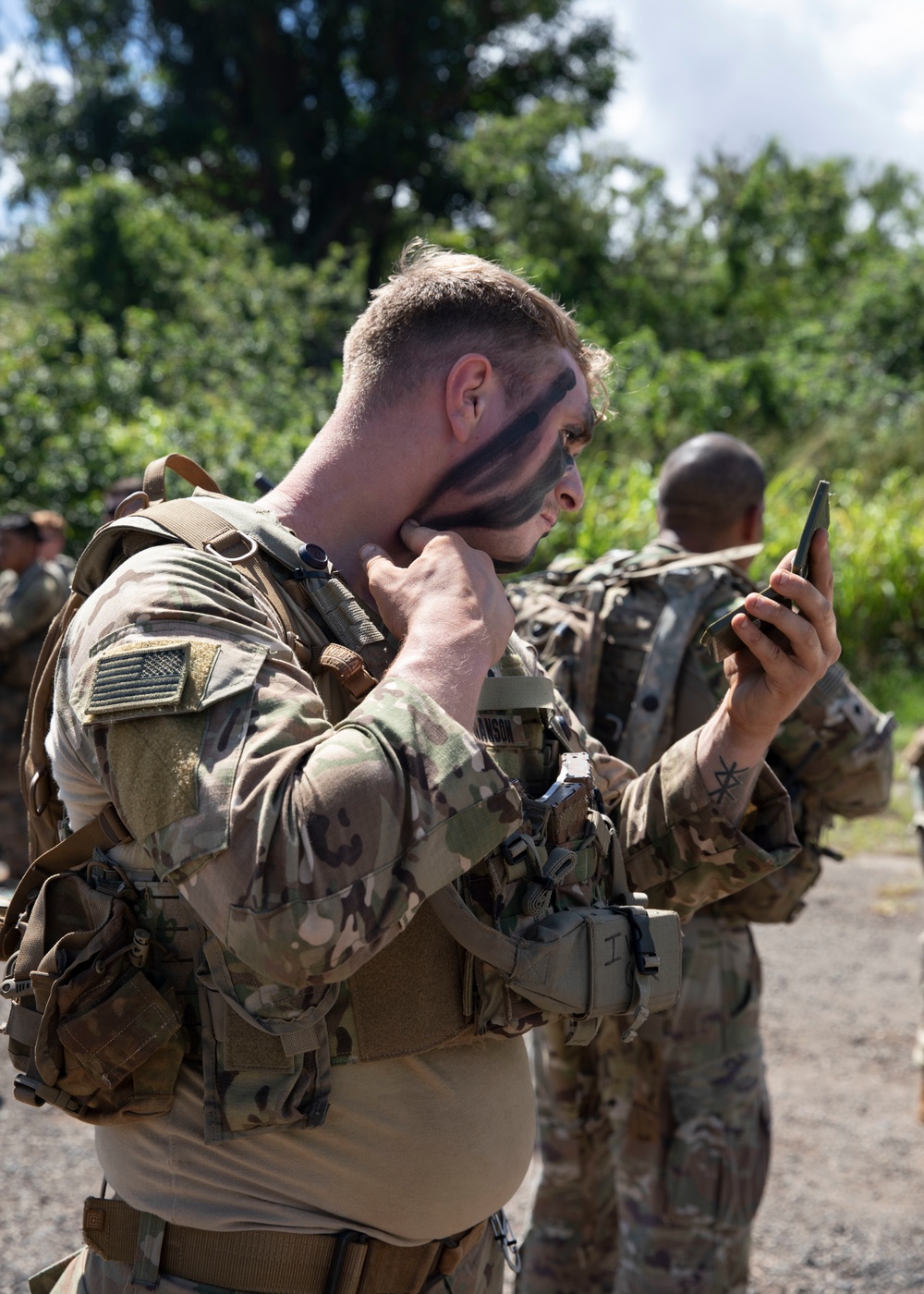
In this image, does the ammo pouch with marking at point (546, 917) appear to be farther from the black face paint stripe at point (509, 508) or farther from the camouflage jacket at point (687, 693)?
the camouflage jacket at point (687, 693)

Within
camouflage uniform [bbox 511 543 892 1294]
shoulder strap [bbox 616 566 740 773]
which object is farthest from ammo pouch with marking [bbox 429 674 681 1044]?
camouflage uniform [bbox 511 543 892 1294]

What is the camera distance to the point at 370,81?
2491cm

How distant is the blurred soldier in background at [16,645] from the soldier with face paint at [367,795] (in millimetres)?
5164

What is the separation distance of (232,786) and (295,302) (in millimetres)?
15133

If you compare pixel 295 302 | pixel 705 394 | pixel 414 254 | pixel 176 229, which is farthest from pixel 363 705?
pixel 176 229

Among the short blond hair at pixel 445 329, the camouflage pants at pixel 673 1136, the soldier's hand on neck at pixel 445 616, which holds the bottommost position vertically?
the camouflage pants at pixel 673 1136

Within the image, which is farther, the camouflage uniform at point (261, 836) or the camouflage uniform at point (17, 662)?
the camouflage uniform at point (17, 662)

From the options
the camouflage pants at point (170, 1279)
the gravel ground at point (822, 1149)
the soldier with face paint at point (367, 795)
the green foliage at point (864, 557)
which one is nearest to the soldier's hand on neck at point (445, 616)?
the soldier with face paint at point (367, 795)

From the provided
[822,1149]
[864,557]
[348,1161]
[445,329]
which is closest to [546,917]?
[348,1161]

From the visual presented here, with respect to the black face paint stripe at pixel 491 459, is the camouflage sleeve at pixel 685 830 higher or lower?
lower

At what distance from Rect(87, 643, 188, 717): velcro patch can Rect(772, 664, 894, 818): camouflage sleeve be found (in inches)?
81.7

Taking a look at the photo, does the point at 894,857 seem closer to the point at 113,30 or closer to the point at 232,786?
the point at 232,786

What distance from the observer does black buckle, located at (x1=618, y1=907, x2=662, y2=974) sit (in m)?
1.75

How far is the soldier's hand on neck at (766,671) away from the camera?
1763 millimetres
